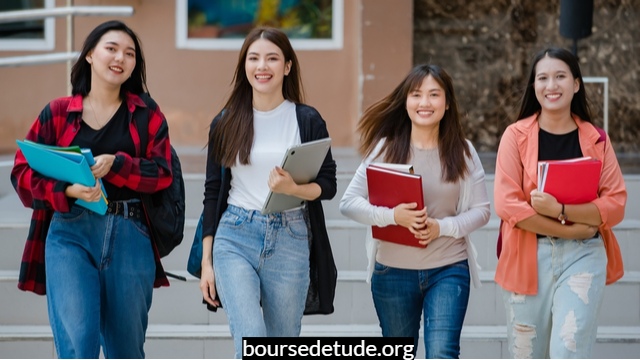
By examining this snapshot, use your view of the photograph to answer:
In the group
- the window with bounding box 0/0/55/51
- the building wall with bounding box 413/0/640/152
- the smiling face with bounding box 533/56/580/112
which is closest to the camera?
the smiling face with bounding box 533/56/580/112

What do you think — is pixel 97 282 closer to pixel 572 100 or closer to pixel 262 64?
pixel 262 64

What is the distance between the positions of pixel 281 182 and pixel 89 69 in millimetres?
1073

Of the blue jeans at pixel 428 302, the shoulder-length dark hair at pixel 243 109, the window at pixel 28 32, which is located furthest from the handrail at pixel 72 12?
the blue jeans at pixel 428 302

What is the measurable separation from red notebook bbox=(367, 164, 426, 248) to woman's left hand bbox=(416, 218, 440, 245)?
6cm

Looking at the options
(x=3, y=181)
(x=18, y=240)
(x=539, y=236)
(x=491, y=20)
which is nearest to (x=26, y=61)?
(x=3, y=181)

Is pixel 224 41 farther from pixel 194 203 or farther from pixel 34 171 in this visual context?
pixel 34 171

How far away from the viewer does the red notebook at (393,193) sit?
9.78ft

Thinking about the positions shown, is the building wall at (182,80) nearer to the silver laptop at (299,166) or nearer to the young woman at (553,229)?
the young woman at (553,229)

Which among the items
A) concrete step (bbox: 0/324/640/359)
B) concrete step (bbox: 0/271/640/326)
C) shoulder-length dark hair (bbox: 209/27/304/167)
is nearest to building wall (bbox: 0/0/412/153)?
concrete step (bbox: 0/271/640/326)

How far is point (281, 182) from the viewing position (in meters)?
2.81

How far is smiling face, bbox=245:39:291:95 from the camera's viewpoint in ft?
10.0

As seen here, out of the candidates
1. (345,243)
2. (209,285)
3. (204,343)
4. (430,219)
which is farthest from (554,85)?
(204,343)

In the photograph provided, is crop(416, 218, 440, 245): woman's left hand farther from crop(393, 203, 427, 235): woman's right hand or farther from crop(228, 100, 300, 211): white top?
crop(228, 100, 300, 211): white top

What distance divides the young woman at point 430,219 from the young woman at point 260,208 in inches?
9.8
